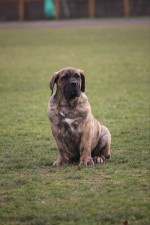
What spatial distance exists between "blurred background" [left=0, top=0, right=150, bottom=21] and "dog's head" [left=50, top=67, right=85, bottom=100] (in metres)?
49.8

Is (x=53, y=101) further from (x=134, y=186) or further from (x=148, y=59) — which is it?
(x=148, y=59)

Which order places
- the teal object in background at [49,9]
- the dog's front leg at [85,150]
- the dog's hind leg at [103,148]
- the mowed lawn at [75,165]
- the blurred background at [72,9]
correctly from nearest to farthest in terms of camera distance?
the mowed lawn at [75,165] < the dog's front leg at [85,150] < the dog's hind leg at [103,148] < the teal object in background at [49,9] < the blurred background at [72,9]

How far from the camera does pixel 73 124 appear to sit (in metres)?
9.95

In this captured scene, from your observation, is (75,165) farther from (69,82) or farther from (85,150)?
(69,82)

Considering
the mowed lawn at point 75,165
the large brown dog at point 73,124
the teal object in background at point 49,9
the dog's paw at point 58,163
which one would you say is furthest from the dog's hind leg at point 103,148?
the teal object in background at point 49,9

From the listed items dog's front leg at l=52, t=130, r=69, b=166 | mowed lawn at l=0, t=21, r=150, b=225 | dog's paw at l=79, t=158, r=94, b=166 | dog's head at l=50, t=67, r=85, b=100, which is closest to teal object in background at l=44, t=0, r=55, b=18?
mowed lawn at l=0, t=21, r=150, b=225

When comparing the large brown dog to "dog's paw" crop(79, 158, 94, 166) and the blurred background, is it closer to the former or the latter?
"dog's paw" crop(79, 158, 94, 166)

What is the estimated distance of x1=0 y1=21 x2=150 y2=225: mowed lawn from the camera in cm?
761

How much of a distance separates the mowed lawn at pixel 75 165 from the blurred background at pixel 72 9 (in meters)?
30.2

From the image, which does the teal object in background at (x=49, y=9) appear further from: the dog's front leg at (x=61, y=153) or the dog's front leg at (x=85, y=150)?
the dog's front leg at (x=85, y=150)

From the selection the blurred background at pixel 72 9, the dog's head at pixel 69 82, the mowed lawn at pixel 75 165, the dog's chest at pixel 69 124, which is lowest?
the blurred background at pixel 72 9

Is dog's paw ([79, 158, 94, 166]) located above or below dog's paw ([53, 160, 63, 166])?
above

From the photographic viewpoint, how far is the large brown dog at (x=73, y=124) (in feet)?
32.7

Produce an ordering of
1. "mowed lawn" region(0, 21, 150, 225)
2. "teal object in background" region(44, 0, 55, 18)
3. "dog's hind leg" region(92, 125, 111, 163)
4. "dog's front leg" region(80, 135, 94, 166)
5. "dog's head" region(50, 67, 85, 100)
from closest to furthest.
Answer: "mowed lawn" region(0, 21, 150, 225), "dog's front leg" region(80, 135, 94, 166), "dog's head" region(50, 67, 85, 100), "dog's hind leg" region(92, 125, 111, 163), "teal object in background" region(44, 0, 55, 18)
